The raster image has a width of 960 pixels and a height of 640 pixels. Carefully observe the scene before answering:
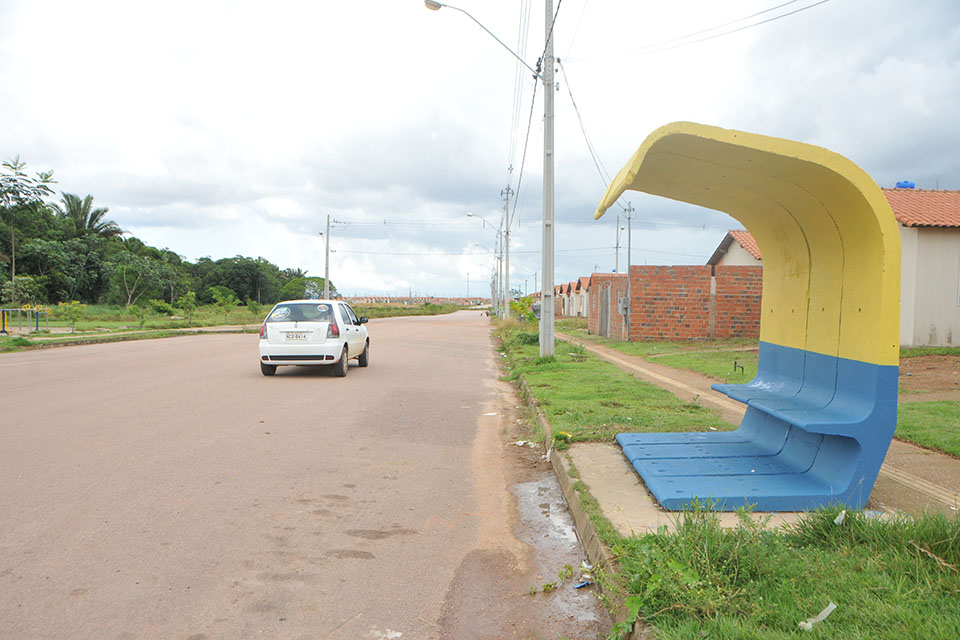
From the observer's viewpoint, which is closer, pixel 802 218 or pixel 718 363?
pixel 802 218

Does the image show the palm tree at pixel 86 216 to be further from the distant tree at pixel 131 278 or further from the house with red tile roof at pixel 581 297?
the house with red tile roof at pixel 581 297

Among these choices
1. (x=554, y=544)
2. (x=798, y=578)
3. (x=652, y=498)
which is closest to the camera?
(x=798, y=578)

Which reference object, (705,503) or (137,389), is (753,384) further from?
(137,389)

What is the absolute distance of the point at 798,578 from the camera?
10.2 ft

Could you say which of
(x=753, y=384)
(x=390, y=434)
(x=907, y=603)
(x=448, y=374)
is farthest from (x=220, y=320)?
(x=907, y=603)

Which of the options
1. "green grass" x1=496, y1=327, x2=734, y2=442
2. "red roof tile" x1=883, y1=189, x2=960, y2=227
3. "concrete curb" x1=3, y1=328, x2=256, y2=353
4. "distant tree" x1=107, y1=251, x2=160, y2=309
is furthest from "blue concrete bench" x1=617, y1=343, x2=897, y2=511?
"distant tree" x1=107, y1=251, x2=160, y2=309

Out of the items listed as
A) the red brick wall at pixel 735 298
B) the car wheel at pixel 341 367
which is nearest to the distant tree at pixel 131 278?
the car wheel at pixel 341 367

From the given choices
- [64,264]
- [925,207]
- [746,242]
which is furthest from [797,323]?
[64,264]

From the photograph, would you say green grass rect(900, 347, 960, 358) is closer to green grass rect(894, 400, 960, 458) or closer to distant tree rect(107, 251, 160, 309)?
green grass rect(894, 400, 960, 458)

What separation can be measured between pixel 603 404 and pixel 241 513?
201 inches

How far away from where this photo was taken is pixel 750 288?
21594mm

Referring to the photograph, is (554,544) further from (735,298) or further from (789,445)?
(735,298)

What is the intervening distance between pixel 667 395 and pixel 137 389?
8.14m

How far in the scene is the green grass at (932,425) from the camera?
6.40m
